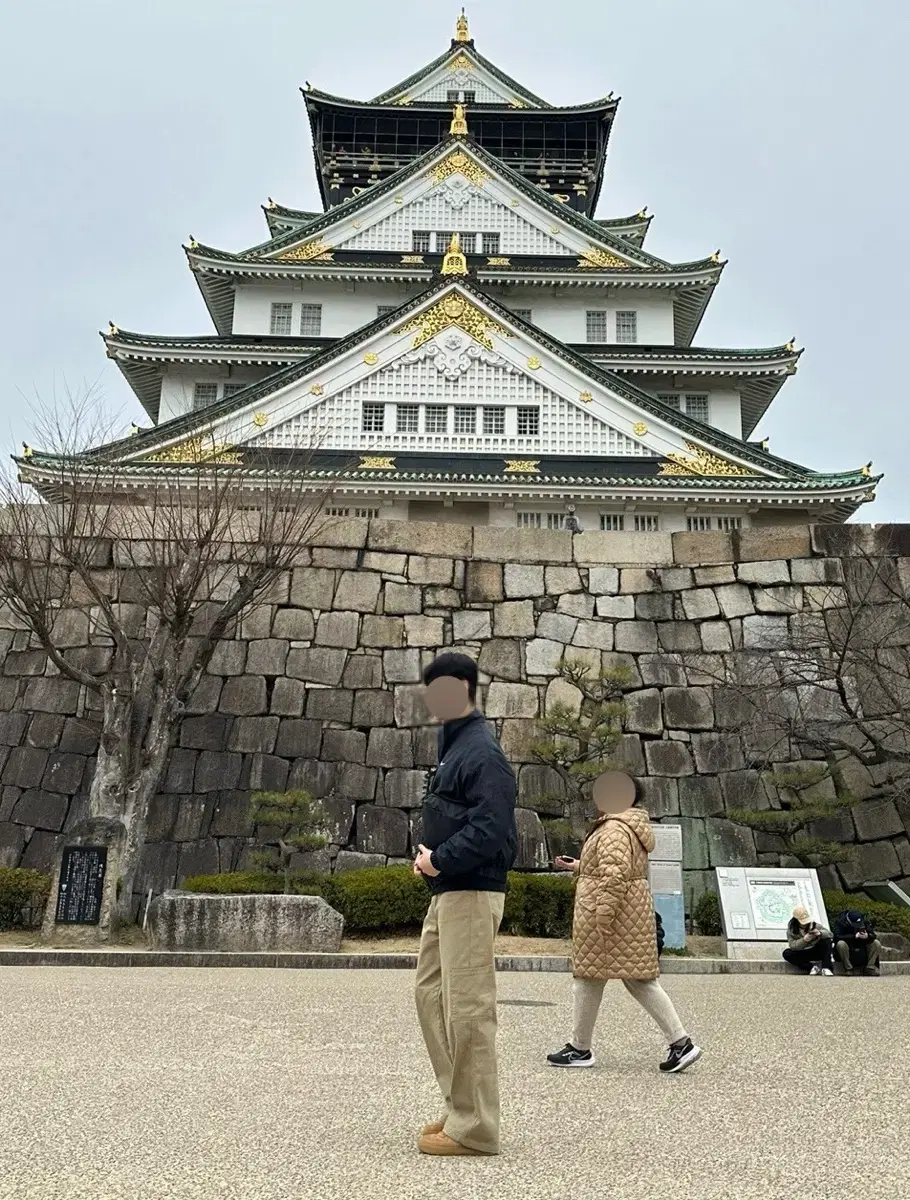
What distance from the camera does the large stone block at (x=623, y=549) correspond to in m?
14.7

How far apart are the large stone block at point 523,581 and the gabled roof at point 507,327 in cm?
535

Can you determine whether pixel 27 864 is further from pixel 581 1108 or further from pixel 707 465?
pixel 707 465

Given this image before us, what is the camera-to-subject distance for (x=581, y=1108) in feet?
12.4

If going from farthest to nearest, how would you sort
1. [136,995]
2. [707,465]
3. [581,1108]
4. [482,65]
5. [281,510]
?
[482,65]
[707,465]
[281,510]
[136,995]
[581,1108]

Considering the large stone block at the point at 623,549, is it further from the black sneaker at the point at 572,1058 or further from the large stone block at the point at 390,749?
the black sneaker at the point at 572,1058

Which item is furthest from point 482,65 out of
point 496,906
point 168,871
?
point 496,906

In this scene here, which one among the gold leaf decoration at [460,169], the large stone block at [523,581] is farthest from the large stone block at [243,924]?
the gold leaf decoration at [460,169]

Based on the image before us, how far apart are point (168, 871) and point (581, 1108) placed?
30.9 feet

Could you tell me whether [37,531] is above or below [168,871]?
above

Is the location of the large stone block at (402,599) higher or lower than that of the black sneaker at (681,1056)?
higher

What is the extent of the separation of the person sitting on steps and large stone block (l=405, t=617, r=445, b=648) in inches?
242

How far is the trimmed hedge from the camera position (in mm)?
10250

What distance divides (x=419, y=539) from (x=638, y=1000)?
10503 mm

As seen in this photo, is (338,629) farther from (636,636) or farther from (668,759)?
(668,759)
